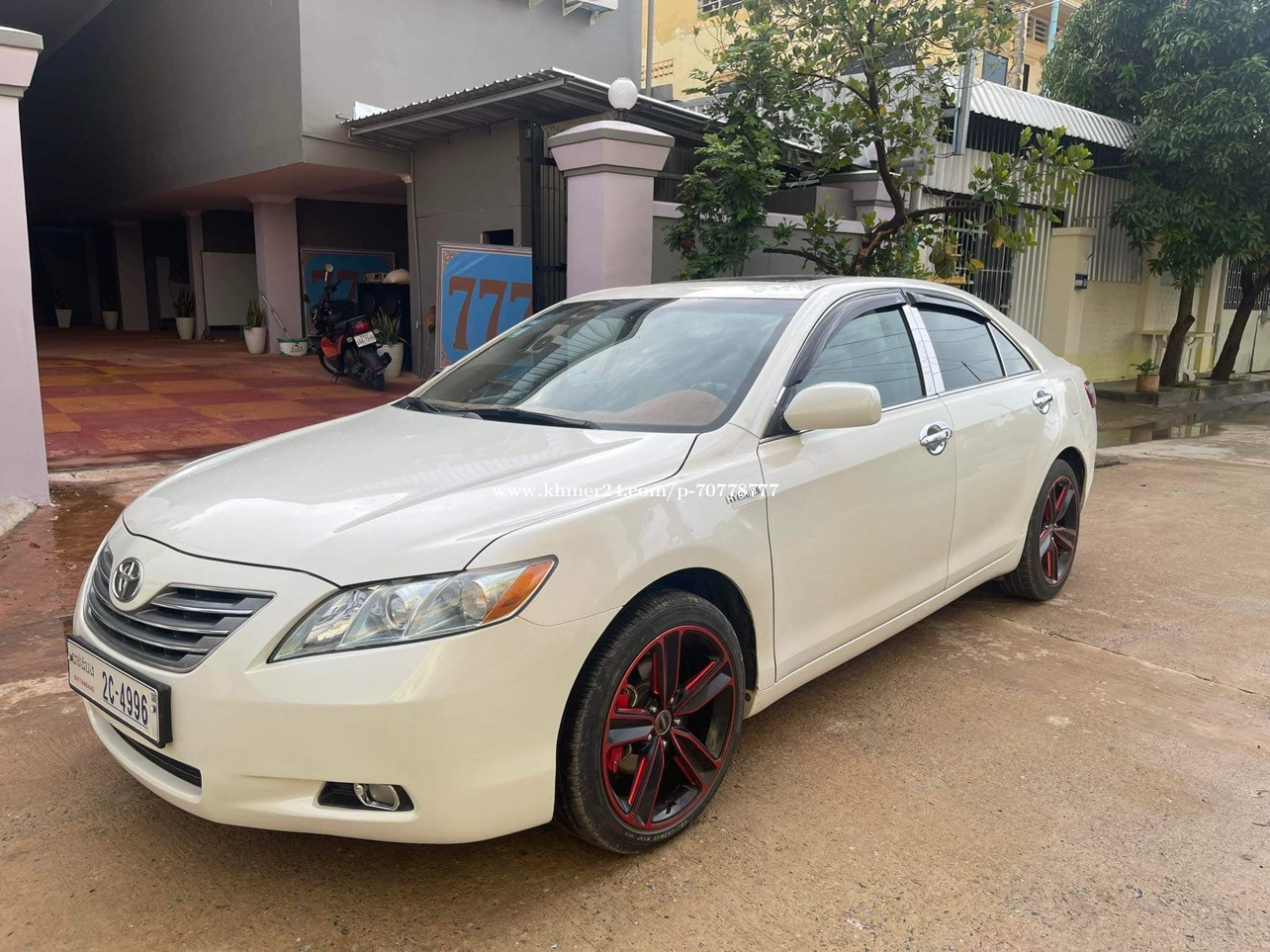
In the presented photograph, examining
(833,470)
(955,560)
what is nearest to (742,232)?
(955,560)

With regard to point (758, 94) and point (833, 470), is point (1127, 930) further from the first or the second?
point (758, 94)

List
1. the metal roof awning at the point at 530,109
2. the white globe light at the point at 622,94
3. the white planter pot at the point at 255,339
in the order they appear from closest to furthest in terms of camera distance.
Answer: the white globe light at the point at 622,94
the metal roof awning at the point at 530,109
the white planter pot at the point at 255,339

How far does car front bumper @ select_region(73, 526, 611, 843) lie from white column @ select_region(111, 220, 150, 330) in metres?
26.5

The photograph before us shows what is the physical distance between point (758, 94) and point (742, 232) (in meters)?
1.11

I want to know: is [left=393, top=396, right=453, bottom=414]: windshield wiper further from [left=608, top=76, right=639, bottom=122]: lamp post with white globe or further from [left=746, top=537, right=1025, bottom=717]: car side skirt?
[left=608, top=76, right=639, bottom=122]: lamp post with white globe

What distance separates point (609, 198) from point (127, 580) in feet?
18.5

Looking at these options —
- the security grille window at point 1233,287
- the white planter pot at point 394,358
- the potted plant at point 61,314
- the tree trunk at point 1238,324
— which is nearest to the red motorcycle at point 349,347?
the white planter pot at point 394,358

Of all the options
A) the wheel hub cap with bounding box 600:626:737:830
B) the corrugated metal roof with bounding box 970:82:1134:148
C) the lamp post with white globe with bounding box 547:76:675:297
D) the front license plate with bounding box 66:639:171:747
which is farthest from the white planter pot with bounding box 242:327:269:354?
the wheel hub cap with bounding box 600:626:737:830

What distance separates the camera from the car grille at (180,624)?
221 centimetres

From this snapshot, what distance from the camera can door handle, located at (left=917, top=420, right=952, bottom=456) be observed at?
3.53 m

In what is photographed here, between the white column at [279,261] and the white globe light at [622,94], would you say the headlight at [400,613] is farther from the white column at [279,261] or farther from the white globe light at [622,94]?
the white column at [279,261]

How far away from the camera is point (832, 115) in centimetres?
769

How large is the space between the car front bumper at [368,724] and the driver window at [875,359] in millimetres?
1466

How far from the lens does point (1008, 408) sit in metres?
4.12
